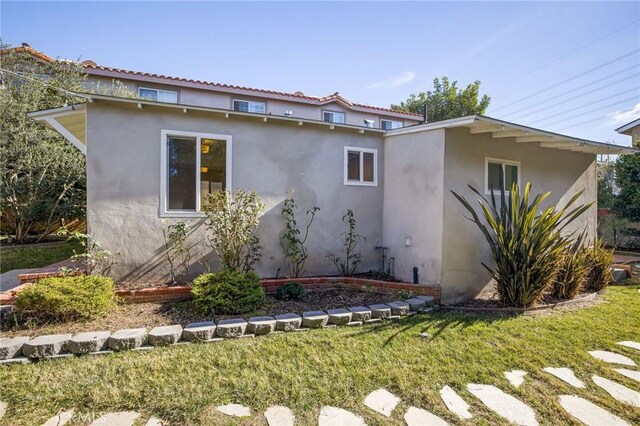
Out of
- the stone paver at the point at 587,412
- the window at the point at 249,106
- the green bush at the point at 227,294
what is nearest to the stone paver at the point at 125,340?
the green bush at the point at 227,294

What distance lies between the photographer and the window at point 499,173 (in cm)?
734

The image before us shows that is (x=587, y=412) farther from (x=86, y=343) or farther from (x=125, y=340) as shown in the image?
(x=86, y=343)

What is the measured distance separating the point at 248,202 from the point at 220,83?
1158cm

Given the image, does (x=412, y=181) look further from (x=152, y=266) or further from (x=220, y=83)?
(x=220, y=83)

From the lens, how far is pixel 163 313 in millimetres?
5273

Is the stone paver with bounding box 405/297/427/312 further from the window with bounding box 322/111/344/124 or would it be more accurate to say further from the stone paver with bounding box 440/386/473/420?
the window with bounding box 322/111/344/124

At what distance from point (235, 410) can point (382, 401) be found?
1.49 meters

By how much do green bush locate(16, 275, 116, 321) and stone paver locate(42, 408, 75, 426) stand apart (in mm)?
2101

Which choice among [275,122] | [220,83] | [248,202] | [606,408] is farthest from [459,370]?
[220,83]

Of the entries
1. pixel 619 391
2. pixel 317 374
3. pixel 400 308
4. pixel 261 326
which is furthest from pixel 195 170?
pixel 619 391

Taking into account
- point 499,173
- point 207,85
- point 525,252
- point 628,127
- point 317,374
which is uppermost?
point 207,85

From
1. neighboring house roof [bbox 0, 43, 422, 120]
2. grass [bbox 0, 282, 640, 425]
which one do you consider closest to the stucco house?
grass [bbox 0, 282, 640, 425]

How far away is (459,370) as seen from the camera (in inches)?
154

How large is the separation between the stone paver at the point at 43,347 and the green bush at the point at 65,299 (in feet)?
2.36
